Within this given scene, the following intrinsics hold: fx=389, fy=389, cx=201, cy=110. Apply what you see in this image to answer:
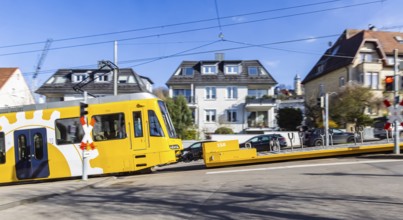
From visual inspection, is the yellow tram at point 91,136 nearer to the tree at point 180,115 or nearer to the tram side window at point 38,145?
the tram side window at point 38,145

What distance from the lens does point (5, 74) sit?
159 feet

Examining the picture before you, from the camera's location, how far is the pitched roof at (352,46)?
1710 inches

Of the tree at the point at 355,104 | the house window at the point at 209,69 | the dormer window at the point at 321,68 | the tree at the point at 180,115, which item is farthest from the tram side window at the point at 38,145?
the dormer window at the point at 321,68

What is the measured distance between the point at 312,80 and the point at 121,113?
44.0 m

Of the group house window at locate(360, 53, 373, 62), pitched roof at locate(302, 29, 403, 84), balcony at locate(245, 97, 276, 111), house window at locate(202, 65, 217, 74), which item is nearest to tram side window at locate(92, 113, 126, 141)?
pitched roof at locate(302, 29, 403, 84)

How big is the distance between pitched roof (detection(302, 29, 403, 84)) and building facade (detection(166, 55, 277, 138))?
7.57 meters

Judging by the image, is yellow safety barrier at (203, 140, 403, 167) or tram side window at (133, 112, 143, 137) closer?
tram side window at (133, 112, 143, 137)

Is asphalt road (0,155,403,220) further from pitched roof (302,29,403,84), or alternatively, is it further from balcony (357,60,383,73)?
pitched roof (302,29,403,84)

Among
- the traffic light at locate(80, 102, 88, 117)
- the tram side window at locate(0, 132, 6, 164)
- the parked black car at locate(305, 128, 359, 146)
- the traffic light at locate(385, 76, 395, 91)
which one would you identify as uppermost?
the traffic light at locate(385, 76, 395, 91)

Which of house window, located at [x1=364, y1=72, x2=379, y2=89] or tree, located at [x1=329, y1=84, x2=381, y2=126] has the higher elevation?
house window, located at [x1=364, y1=72, x2=379, y2=89]

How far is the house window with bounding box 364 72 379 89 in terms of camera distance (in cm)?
4153

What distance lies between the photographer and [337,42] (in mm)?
51219

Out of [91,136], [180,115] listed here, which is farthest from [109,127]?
[180,115]

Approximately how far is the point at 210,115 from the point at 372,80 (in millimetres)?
19421
